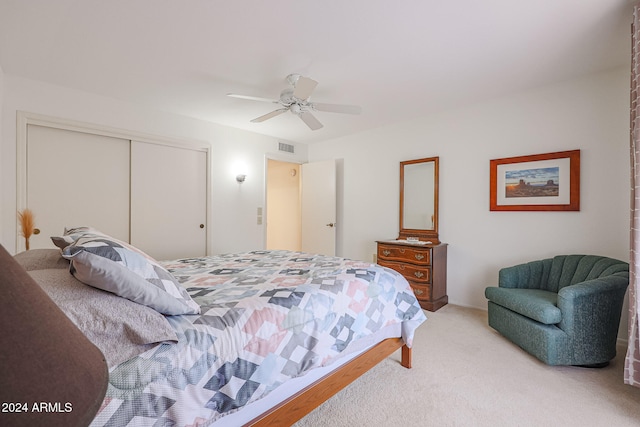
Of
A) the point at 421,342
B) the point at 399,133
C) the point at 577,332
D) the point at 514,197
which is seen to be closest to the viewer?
the point at 577,332

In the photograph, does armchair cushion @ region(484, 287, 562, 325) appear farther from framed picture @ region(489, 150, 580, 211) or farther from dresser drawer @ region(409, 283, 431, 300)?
framed picture @ region(489, 150, 580, 211)

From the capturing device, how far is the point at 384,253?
12.6ft

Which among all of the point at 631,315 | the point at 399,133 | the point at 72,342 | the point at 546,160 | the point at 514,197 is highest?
the point at 399,133

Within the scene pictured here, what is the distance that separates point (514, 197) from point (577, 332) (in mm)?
1552

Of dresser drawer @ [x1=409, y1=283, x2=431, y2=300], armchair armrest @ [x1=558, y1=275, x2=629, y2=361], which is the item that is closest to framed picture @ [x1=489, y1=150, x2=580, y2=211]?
armchair armrest @ [x1=558, y1=275, x2=629, y2=361]

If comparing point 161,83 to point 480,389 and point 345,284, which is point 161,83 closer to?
point 345,284

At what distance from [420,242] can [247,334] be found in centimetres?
292

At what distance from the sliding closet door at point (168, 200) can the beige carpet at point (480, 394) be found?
2.91 m

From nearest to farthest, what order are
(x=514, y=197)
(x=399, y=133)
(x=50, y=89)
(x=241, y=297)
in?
(x=241, y=297) → (x=50, y=89) → (x=514, y=197) → (x=399, y=133)

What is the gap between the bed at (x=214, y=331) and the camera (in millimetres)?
979

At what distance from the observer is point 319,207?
5.08 m

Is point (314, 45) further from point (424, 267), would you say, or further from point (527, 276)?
point (527, 276)

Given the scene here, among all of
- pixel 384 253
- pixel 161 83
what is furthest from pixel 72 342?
pixel 384 253

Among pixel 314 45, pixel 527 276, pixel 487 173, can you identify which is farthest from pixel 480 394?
pixel 314 45
